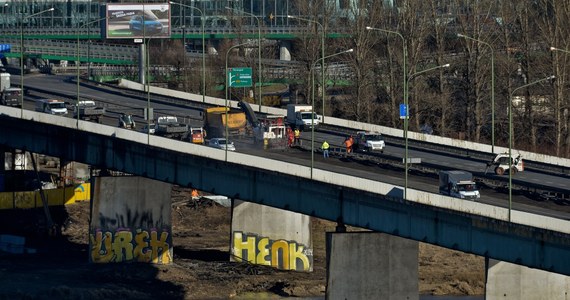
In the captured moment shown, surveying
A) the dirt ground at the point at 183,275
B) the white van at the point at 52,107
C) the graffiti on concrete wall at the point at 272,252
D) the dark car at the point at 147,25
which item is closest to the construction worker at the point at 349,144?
the graffiti on concrete wall at the point at 272,252

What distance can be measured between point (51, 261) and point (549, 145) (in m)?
50.8

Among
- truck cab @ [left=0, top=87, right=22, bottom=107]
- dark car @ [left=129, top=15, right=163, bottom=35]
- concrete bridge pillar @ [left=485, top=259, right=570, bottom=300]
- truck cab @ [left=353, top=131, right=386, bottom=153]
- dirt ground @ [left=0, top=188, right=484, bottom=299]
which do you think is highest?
dark car @ [left=129, top=15, right=163, bottom=35]

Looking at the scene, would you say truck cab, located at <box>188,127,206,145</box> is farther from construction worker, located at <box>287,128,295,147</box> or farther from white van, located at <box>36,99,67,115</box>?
white van, located at <box>36,99,67,115</box>

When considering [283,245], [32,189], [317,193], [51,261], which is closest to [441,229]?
[317,193]

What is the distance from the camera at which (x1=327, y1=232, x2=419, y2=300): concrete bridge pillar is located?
72000 mm

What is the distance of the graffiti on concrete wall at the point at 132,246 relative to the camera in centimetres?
9350

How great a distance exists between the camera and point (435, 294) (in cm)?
8775

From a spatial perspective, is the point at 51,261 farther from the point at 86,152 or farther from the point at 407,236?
the point at 407,236

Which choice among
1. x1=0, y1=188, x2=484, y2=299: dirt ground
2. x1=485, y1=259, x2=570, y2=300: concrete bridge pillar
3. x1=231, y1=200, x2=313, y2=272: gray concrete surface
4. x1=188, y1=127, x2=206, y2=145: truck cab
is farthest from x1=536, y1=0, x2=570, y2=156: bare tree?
x1=485, y1=259, x2=570, y2=300: concrete bridge pillar

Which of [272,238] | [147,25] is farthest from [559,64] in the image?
[147,25]

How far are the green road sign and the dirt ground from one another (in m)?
18.2

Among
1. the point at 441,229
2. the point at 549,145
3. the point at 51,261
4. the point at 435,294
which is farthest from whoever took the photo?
the point at 549,145

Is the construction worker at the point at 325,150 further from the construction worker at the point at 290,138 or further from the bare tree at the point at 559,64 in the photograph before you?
the bare tree at the point at 559,64

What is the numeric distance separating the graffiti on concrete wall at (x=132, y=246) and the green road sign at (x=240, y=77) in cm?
2739
